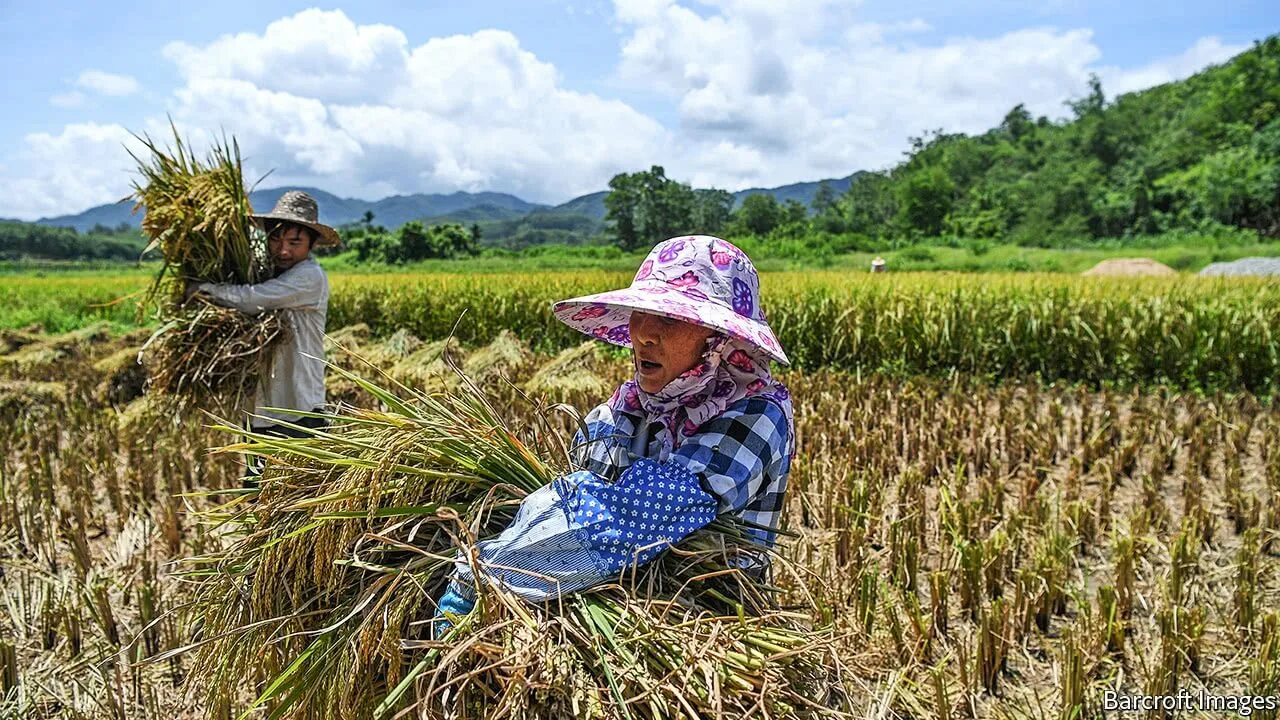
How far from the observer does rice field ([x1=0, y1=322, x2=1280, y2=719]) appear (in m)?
2.55

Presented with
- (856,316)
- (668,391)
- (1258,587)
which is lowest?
(1258,587)


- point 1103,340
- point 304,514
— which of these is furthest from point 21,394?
point 1103,340

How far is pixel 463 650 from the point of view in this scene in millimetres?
1188

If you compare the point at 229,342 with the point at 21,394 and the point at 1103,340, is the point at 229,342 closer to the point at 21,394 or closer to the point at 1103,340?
the point at 21,394

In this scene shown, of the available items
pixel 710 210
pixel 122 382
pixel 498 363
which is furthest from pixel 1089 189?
pixel 122 382

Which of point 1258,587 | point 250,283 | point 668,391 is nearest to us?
point 668,391

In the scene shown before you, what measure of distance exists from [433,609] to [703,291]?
797mm

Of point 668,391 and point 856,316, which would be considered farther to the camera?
point 856,316

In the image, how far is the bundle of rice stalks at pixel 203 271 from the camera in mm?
3387

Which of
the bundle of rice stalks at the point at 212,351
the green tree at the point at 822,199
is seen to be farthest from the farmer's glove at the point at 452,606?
the green tree at the point at 822,199

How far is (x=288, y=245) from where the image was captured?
137 inches

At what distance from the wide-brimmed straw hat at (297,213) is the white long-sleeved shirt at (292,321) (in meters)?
0.19

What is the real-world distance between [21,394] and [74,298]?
13.7m

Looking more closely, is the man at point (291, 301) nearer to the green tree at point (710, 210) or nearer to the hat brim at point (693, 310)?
the hat brim at point (693, 310)
